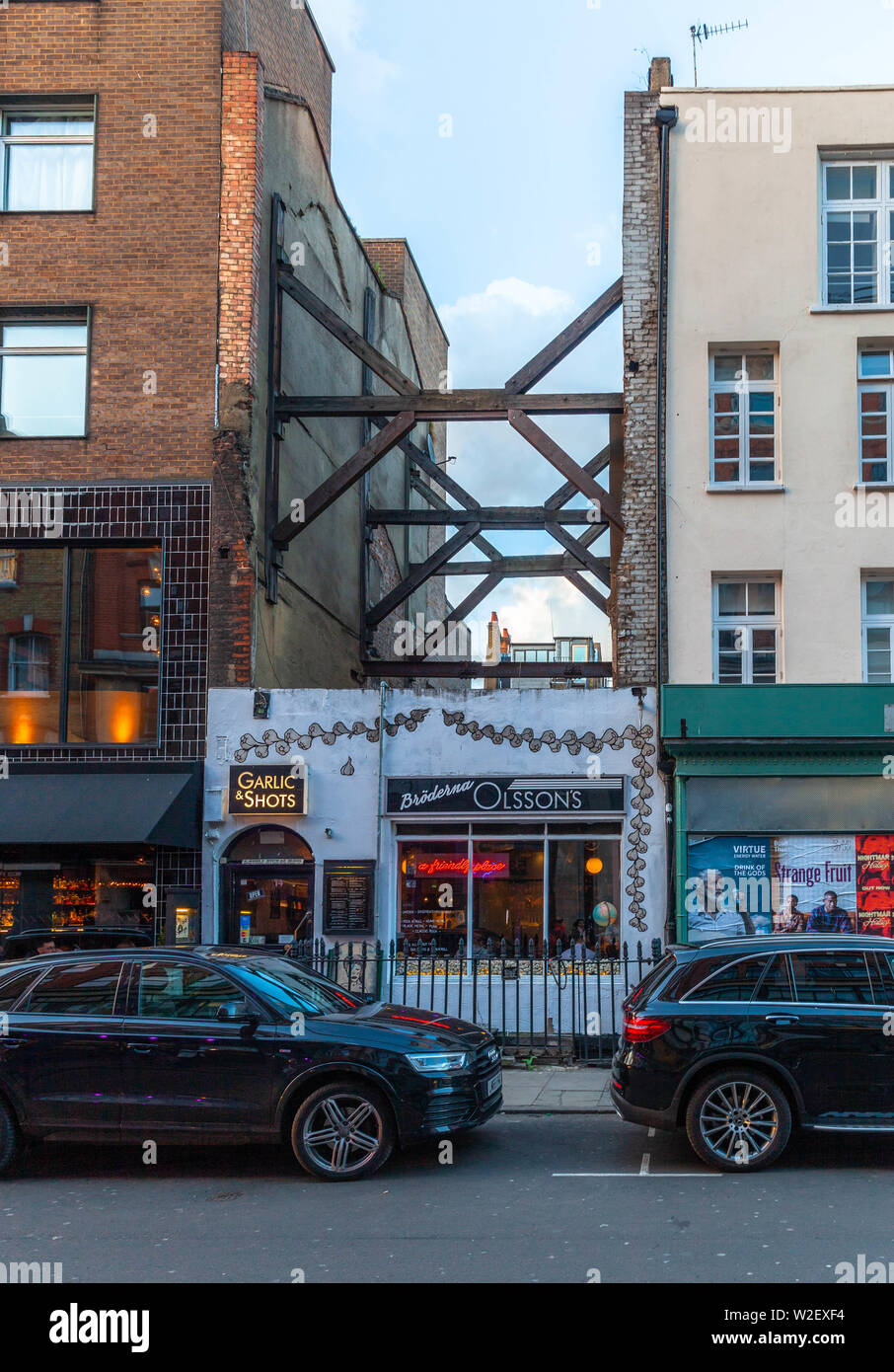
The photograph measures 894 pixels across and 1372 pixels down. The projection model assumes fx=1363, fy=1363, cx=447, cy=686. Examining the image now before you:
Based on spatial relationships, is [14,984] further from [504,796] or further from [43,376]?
[43,376]

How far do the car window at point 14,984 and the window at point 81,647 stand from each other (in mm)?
7006

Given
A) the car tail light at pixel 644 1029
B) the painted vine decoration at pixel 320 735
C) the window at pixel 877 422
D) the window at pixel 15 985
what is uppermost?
the window at pixel 877 422

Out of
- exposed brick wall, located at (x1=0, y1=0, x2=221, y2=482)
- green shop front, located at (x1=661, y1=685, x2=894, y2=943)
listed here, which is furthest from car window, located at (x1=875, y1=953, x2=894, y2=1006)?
exposed brick wall, located at (x1=0, y1=0, x2=221, y2=482)

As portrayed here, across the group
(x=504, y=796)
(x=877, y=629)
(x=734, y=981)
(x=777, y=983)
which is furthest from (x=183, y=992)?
(x=877, y=629)

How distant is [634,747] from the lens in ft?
54.9

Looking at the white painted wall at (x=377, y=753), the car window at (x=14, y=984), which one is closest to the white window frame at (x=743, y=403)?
the white painted wall at (x=377, y=753)

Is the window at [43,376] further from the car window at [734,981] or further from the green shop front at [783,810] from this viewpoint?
the car window at [734,981]

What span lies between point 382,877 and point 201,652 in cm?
361

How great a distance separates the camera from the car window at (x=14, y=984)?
1016 cm

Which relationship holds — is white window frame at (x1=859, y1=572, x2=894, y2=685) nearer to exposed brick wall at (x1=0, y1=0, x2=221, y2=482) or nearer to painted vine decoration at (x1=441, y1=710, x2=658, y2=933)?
painted vine decoration at (x1=441, y1=710, x2=658, y2=933)

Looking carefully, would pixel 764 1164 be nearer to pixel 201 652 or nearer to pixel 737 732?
pixel 737 732

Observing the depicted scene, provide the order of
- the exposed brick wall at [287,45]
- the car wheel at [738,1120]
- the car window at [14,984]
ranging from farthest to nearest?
the exposed brick wall at [287,45] < the car window at [14,984] < the car wheel at [738,1120]

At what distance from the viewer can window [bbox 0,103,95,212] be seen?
59.1ft

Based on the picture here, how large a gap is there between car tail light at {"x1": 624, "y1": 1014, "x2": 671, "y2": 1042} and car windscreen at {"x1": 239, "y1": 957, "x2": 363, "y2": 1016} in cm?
213
